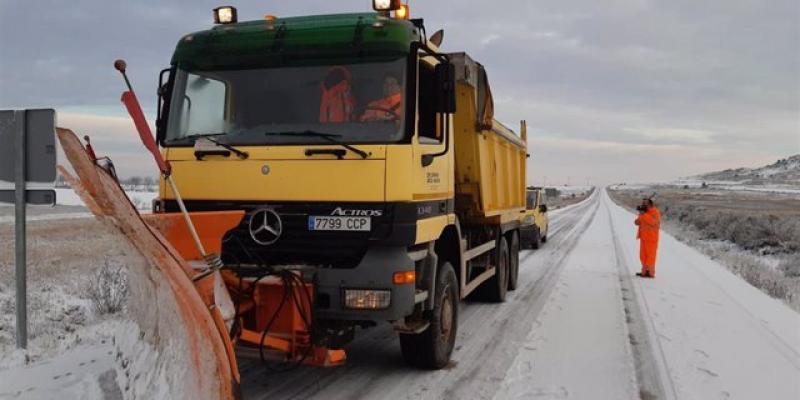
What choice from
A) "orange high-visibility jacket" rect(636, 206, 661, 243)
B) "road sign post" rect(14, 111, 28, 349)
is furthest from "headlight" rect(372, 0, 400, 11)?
"orange high-visibility jacket" rect(636, 206, 661, 243)

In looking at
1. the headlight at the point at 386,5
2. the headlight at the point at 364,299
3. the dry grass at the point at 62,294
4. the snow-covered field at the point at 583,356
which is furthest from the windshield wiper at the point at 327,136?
the snow-covered field at the point at 583,356

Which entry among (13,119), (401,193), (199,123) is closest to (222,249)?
(199,123)

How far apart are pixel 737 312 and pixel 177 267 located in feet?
25.1

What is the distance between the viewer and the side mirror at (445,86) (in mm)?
4910

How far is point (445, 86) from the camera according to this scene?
4.92 meters

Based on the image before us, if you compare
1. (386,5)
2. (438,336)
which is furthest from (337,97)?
(438,336)

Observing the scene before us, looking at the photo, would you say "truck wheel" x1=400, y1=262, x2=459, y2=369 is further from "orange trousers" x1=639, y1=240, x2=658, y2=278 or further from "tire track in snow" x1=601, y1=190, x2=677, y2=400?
"orange trousers" x1=639, y1=240, x2=658, y2=278

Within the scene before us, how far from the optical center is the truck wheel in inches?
213

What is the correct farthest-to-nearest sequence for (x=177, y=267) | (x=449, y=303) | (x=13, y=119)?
(x=449, y=303)
(x=13, y=119)
(x=177, y=267)

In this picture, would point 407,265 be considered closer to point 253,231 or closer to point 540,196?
point 253,231

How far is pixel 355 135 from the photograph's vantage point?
4.73 m

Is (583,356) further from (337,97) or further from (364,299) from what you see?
(337,97)

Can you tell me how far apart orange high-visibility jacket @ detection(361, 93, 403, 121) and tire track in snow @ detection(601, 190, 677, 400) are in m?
2.95

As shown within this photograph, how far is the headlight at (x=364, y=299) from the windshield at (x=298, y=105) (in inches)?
43.6
